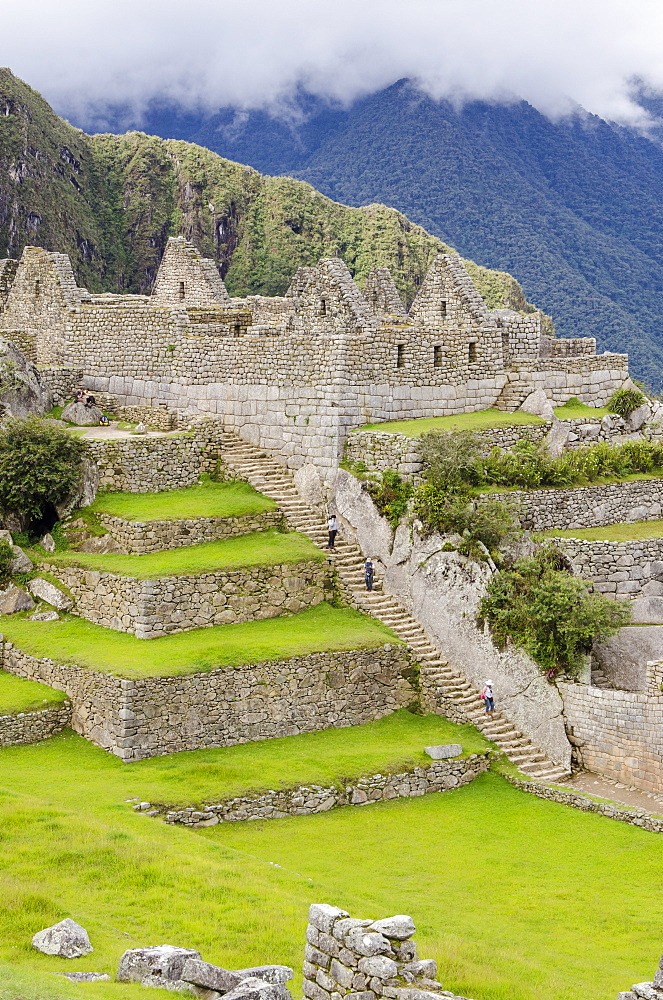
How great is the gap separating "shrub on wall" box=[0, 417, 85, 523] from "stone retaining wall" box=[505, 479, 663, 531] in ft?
28.0

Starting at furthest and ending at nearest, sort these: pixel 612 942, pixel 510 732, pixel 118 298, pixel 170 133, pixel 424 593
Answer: pixel 170 133, pixel 118 298, pixel 424 593, pixel 510 732, pixel 612 942

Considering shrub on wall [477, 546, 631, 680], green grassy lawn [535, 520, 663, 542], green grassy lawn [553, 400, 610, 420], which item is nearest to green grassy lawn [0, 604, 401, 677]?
shrub on wall [477, 546, 631, 680]

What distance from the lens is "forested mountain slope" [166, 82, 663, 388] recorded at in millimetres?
72688

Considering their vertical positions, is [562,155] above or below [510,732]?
above

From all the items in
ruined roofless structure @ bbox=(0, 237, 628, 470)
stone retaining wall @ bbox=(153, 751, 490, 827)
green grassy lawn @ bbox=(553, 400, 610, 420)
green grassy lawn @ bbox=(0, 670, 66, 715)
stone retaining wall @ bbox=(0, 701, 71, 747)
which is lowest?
stone retaining wall @ bbox=(153, 751, 490, 827)

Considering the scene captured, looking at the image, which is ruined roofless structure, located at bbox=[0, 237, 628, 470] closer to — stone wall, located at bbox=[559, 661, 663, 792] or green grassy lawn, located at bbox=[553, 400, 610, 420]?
green grassy lawn, located at bbox=[553, 400, 610, 420]

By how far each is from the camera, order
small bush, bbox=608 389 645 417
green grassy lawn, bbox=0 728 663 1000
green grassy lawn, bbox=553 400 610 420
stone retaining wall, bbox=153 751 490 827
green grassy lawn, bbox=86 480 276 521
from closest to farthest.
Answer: green grassy lawn, bbox=0 728 663 1000, stone retaining wall, bbox=153 751 490 827, green grassy lawn, bbox=86 480 276 521, green grassy lawn, bbox=553 400 610 420, small bush, bbox=608 389 645 417

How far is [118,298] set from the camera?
1304 inches

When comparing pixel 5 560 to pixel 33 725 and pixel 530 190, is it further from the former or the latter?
pixel 530 190

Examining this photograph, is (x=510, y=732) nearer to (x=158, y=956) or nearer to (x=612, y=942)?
(x=612, y=942)

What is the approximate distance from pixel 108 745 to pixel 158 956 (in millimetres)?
9703

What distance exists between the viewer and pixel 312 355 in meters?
26.7

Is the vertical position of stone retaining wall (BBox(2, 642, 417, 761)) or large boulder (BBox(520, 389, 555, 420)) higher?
large boulder (BBox(520, 389, 555, 420))

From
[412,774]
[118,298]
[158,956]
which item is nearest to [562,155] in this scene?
[118,298]
